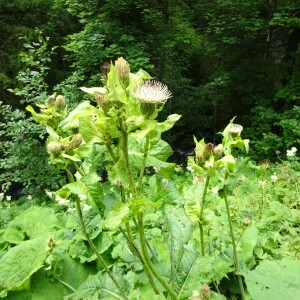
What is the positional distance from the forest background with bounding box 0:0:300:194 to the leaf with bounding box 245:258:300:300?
4.19 m

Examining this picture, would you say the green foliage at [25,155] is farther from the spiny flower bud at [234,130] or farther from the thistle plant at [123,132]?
the thistle plant at [123,132]

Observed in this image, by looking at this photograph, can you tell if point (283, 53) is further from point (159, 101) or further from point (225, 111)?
point (159, 101)

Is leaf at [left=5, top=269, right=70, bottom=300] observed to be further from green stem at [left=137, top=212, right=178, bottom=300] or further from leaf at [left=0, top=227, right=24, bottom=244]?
green stem at [left=137, top=212, right=178, bottom=300]

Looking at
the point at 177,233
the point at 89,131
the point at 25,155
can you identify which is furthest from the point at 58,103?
the point at 25,155

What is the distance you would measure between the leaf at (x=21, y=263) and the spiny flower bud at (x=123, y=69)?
161 centimetres

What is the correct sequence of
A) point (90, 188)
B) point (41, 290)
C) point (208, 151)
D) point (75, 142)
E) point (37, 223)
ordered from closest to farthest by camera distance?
point (90, 188) < point (75, 142) < point (208, 151) < point (41, 290) < point (37, 223)

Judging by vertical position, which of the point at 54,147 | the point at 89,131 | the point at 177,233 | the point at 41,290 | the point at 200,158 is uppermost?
the point at 89,131

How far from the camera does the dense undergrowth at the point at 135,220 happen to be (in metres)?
1.06

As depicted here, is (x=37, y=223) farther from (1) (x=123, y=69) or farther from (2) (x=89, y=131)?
(1) (x=123, y=69)

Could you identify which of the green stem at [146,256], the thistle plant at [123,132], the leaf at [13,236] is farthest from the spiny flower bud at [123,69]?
the leaf at [13,236]

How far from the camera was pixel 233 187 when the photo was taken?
4.15 metres

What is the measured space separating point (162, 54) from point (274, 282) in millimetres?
8144

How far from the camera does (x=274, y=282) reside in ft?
4.94

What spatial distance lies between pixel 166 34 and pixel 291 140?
3.90 metres
